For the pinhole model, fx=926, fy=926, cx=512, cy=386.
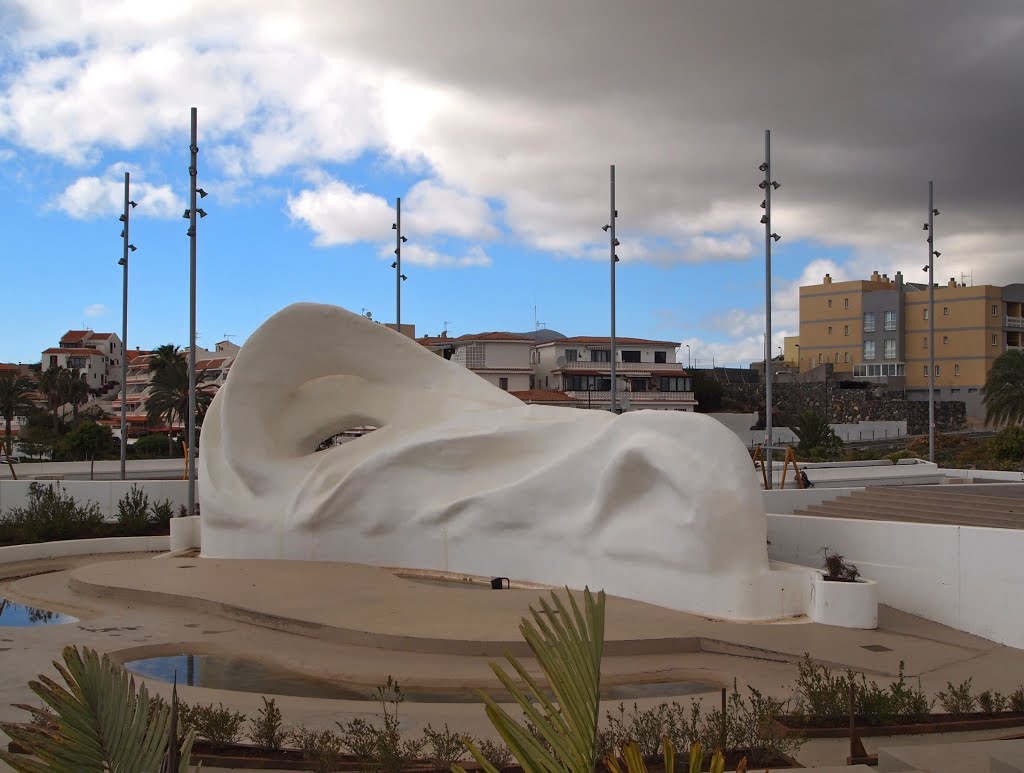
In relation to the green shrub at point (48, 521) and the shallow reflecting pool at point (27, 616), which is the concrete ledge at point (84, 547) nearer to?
the green shrub at point (48, 521)

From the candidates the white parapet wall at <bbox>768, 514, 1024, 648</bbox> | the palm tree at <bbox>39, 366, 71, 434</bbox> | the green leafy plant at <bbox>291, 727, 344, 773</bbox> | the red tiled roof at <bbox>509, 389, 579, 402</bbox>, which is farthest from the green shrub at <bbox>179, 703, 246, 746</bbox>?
the palm tree at <bbox>39, 366, 71, 434</bbox>

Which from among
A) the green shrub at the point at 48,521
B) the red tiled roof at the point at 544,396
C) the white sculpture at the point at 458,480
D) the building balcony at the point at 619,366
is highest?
the building balcony at the point at 619,366

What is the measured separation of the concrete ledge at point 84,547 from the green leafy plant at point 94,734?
52.5 feet

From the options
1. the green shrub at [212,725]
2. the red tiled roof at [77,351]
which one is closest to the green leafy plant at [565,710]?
the green shrub at [212,725]

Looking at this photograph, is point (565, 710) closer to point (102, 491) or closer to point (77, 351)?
point (102, 491)

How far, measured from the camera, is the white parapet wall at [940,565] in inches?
420

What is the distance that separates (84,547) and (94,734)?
16.6 meters

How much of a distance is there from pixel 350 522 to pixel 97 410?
54691 mm

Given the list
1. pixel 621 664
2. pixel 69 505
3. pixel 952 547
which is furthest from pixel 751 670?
pixel 69 505

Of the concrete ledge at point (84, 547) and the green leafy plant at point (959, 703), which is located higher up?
the green leafy plant at point (959, 703)

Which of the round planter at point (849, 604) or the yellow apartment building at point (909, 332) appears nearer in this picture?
the round planter at point (849, 604)

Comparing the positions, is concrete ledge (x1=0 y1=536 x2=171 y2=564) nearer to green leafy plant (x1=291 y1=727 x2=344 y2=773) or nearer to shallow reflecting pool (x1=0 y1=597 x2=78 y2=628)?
shallow reflecting pool (x1=0 y1=597 x2=78 y2=628)

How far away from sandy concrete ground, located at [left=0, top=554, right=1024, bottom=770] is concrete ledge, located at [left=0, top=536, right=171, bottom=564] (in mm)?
3455

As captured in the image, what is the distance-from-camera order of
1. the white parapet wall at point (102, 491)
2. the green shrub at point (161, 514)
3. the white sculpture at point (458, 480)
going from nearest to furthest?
the white sculpture at point (458, 480) < the green shrub at point (161, 514) < the white parapet wall at point (102, 491)
